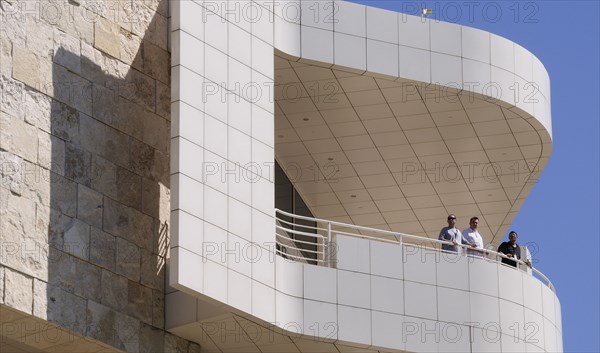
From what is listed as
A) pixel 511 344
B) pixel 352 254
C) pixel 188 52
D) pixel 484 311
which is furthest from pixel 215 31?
pixel 511 344

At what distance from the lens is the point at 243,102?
28219 mm

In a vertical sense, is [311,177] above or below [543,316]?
above

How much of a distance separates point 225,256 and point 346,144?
8.38 meters

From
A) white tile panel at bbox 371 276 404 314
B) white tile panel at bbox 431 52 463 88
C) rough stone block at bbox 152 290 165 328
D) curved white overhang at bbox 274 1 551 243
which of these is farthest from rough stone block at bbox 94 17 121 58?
white tile panel at bbox 431 52 463 88

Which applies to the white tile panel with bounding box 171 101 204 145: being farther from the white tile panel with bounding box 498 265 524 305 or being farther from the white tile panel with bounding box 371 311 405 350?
the white tile panel with bounding box 498 265 524 305

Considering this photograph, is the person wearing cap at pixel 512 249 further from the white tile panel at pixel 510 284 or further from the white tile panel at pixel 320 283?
the white tile panel at pixel 320 283

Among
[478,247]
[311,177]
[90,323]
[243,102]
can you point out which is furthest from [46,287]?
[311,177]

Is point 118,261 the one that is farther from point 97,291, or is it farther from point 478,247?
point 478,247

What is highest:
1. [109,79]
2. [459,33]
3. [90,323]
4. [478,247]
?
[459,33]

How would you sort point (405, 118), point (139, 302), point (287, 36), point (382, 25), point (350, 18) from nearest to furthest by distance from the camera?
point (139, 302), point (287, 36), point (350, 18), point (382, 25), point (405, 118)

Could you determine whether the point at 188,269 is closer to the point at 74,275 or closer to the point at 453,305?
the point at 74,275

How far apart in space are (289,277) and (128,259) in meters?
3.00

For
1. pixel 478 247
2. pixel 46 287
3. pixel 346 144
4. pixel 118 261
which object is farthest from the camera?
pixel 346 144

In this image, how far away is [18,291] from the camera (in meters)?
24.7
